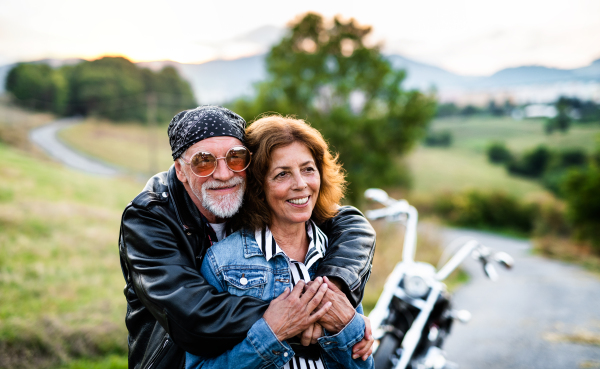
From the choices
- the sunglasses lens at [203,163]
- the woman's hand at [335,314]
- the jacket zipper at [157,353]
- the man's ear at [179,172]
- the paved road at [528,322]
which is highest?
the sunglasses lens at [203,163]

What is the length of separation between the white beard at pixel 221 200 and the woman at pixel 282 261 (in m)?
0.08

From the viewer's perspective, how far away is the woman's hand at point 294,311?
69.7 inches

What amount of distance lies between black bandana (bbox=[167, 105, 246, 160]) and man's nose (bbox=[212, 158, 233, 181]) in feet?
0.48

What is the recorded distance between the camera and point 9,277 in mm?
5043

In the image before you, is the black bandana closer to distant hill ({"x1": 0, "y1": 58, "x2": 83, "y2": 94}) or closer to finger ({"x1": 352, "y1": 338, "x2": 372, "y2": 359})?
finger ({"x1": 352, "y1": 338, "x2": 372, "y2": 359})

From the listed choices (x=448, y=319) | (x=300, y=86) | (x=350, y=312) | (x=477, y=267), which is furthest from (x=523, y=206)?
(x=350, y=312)

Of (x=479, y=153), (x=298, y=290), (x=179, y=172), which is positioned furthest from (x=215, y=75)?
(x=479, y=153)

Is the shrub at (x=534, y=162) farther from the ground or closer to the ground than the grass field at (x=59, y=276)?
closer to the ground

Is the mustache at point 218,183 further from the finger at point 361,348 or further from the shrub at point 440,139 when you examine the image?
the shrub at point 440,139

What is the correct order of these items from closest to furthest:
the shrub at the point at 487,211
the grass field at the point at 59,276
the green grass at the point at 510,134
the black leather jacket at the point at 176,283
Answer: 1. the black leather jacket at the point at 176,283
2. the grass field at the point at 59,276
3. the shrub at the point at 487,211
4. the green grass at the point at 510,134

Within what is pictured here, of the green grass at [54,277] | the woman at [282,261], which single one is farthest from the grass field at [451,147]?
the woman at [282,261]

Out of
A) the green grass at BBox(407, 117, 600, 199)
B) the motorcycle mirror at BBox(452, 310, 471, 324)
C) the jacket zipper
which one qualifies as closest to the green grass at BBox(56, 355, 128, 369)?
the jacket zipper

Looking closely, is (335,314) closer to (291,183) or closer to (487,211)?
(291,183)

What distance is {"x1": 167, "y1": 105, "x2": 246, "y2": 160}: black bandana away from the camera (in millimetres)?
2135
